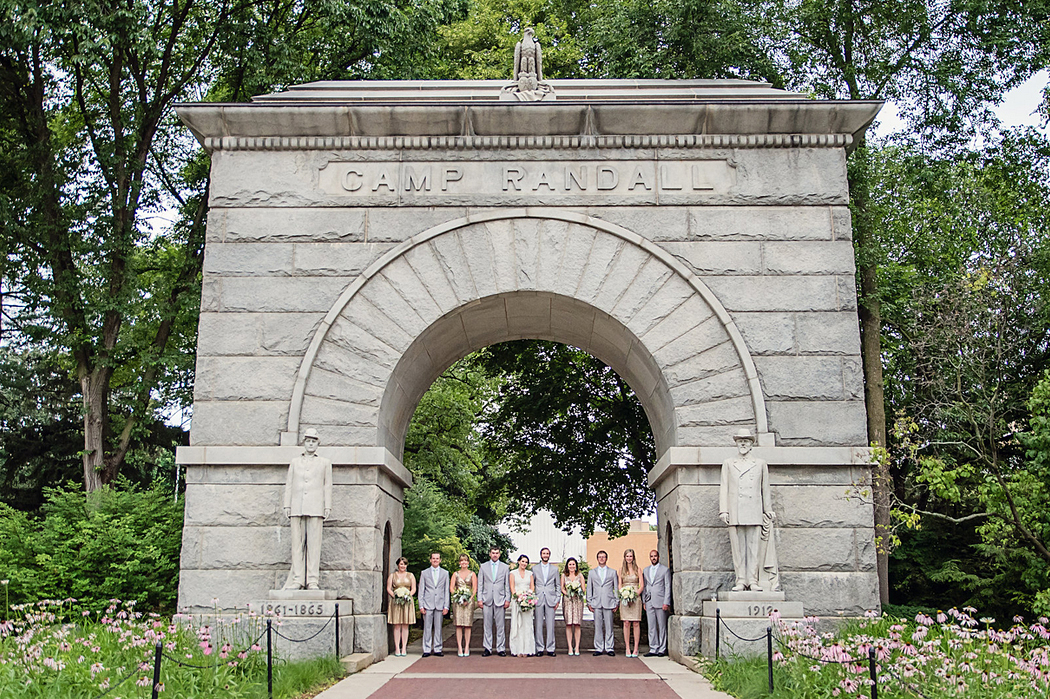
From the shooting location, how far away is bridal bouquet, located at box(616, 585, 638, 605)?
13414 mm

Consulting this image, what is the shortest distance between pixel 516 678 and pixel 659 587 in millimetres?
3275

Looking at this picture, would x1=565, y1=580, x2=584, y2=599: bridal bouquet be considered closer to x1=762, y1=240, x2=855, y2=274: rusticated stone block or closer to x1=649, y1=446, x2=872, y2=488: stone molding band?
x1=649, y1=446, x2=872, y2=488: stone molding band

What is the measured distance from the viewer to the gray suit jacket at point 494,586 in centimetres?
1345

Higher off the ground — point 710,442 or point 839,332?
point 839,332

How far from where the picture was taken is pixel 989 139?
20.3m

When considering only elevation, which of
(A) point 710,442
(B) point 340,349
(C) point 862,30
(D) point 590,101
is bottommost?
(A) point 710,442

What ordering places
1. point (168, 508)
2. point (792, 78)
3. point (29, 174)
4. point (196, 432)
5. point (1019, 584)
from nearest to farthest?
point (196, 432) < point (168, 508) < point (1019, 584) < point (29, 174) < point (792, 78)

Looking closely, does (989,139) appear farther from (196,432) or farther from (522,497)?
(196,432)

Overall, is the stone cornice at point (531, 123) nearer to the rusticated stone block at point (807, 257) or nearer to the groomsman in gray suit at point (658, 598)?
the rusticated stone block at point (807, 257)

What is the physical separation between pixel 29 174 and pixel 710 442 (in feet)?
46.6

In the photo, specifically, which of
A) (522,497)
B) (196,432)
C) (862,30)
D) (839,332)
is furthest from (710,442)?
(862,30)

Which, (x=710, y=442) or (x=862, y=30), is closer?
(x=710, y=442)

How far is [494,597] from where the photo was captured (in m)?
13.4

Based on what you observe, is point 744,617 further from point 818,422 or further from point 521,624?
point 521,624
